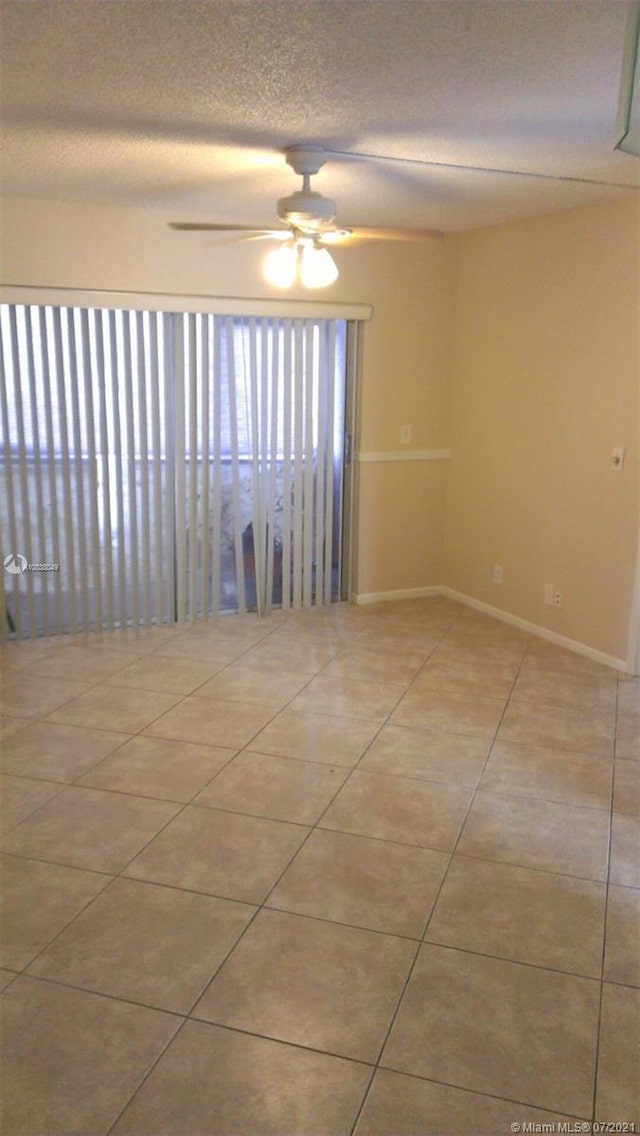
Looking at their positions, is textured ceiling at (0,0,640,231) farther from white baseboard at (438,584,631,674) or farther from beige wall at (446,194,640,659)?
white baseboard at (438,584,631,674)

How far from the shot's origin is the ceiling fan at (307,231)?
3111 mm

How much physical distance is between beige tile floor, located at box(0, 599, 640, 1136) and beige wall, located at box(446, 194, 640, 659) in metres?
0.64

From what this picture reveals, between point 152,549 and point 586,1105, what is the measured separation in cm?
368

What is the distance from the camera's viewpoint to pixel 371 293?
5.23m

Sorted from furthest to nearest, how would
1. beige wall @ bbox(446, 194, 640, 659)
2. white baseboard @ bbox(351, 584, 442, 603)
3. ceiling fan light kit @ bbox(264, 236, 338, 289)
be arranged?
white baseboard @ bbox(351, 584, 442, 603) → beige wall @ bbox(446, 194, 640, 659) → ceiling fan light kit @ bbox(264, 236, 338, 289)

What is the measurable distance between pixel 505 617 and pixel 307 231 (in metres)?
2.78

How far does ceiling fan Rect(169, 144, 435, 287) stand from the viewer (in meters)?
3.11

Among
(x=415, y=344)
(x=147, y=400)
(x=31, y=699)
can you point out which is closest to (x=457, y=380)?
(x=415, y=344)

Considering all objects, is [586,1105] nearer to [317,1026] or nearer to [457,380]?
[317,1026]

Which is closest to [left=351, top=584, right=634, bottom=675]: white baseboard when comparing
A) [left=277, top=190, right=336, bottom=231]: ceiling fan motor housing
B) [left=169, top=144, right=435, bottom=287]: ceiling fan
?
[left=169, top=144, right=435, bottom=287]: ceiling fan

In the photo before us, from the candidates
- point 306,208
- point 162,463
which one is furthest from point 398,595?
point 306,208

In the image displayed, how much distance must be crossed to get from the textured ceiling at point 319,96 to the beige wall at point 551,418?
0.58 metres

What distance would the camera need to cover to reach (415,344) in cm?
543

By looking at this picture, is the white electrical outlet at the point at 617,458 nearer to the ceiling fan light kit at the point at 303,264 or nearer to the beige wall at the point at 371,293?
the beige wall at the point at 371,293
